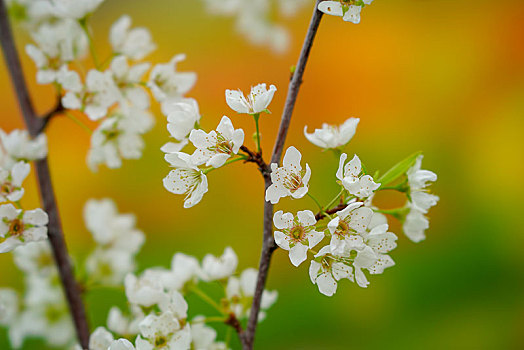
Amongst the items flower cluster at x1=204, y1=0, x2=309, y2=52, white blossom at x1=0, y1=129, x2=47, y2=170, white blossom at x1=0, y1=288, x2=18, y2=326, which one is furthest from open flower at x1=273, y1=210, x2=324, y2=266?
flower cluster at x1=204, y1=0, x2=309, y2=52

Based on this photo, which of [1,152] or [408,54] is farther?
[408,54]

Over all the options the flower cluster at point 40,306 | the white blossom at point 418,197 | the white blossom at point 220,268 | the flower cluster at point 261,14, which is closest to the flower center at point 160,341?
the white blossom at point 220,268

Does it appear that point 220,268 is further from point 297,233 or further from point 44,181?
point 44,181

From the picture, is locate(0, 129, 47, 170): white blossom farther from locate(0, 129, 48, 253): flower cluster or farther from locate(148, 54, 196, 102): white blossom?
locate(148, 54, 196, 102): white blossom

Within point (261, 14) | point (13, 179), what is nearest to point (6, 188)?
point (13, 179)

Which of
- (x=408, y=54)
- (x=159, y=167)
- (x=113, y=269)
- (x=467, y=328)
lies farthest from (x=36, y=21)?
(x=467, y=328)

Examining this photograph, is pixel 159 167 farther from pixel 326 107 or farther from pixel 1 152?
pixel 1 152

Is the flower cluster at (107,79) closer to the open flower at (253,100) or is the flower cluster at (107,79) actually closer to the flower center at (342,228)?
the open flower at (253,100)
